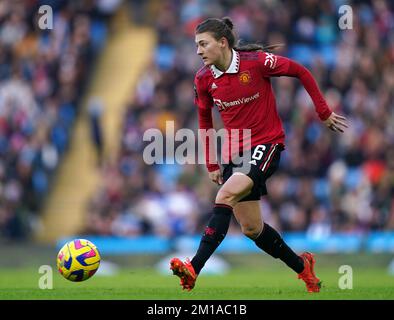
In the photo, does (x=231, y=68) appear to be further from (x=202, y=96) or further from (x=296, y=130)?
(x=296, y=130)

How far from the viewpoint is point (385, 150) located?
18.2 meters

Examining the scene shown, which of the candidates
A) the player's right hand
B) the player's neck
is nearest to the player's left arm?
the player's neck

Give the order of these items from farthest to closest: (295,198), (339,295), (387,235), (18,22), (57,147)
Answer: (18,22), (57,147), (295,198), (387,235), (339,295)

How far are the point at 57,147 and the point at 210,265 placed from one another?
189 inches

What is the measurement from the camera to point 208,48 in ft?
30.6

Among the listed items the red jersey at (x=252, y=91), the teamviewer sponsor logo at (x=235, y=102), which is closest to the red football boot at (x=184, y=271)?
the red jersey at (x=252, y=91)

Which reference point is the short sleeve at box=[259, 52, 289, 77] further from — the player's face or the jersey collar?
the player's face

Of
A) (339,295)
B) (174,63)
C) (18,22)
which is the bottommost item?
(339,295)

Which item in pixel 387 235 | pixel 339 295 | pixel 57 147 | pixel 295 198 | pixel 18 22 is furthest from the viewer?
pixel 18 22

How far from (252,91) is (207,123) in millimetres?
586

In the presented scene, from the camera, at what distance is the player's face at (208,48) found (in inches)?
368

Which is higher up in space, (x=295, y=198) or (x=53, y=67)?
(x=53, y=67)

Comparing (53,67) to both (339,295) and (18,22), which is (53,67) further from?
(339,295)

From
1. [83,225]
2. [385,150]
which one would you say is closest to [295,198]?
[385,150]
